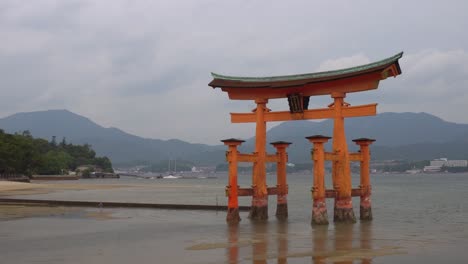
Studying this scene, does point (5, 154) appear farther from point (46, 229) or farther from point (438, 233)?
point (438, 233)

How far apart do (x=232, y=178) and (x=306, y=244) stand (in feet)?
20.3

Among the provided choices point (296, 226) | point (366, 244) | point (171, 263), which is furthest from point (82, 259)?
point (296, 226)

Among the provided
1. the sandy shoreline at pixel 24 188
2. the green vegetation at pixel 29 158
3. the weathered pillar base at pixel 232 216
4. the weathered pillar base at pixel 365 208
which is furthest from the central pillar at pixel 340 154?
the green vegetation at pixel 29 158

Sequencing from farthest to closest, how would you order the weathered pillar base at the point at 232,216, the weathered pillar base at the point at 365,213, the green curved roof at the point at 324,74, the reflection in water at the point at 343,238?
the weathered pillar base at the point at 365,213, the weathered pillar base at the point at 232,216, the green curved roof at the point at 324,74, the reflection in water at the point at 343,238

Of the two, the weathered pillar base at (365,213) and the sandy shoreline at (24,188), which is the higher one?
the sandy shoreline at (24,188)

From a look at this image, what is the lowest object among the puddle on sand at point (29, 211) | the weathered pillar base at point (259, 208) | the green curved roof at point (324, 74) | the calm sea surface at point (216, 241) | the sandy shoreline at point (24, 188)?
the calm sea surface at point (216, 241)

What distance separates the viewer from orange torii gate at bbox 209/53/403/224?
21047mm

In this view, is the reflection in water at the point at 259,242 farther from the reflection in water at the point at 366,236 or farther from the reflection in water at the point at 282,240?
the reflection in water at the point at 366,236

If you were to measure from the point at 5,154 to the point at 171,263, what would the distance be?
8060cm

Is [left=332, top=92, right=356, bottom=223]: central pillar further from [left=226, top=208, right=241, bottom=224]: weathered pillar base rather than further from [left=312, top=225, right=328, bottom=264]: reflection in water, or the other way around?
[left=226, top=208, right=241, bottom=224]: weathered pillar base

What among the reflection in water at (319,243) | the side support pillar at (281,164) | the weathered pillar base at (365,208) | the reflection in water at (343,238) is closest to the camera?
the reflection in water at (319,243)

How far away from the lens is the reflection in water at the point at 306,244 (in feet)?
48.0

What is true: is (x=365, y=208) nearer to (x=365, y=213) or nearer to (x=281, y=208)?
(x=365, y=213)

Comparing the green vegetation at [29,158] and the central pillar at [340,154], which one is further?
the green vegetation at [29,158]
